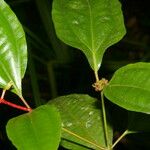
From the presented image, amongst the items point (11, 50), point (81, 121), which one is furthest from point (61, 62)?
point (11, 50)

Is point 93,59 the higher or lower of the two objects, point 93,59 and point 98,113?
the higher

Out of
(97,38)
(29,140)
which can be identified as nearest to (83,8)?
(97,38)

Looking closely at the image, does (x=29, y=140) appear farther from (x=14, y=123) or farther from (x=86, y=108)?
(x=86, y=108)

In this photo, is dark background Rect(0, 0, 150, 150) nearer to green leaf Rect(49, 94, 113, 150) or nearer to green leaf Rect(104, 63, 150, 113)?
green leaf Rect(49, 94, 113, 150)

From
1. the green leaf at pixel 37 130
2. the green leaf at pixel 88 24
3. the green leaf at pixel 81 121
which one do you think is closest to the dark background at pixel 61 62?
the green leaf at pixel 81 121

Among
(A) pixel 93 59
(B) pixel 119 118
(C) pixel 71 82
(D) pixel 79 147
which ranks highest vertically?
(A) pixel 93 59

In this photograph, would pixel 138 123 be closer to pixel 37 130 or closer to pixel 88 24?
pixel 88 24

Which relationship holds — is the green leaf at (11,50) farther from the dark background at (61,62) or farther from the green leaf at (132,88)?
the dark background at (61,62)
